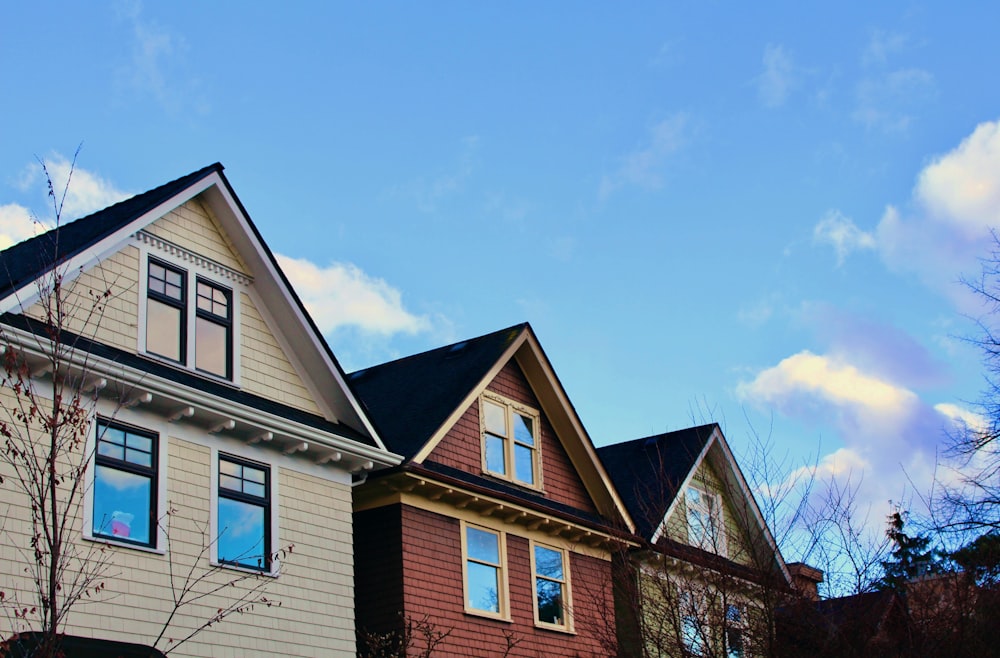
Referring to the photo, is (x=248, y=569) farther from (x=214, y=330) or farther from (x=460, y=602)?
(x=460, y=602)

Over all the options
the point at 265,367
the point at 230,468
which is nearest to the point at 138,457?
the point at 230,468

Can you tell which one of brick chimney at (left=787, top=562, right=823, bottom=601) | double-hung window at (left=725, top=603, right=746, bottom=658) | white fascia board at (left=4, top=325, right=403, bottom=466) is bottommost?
double-hung window at (left=725, top=603, right=746, bottom=658)

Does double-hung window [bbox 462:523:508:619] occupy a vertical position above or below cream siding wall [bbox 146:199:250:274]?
below

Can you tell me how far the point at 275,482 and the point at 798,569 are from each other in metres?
8.05

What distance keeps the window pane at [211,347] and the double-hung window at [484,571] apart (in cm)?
590

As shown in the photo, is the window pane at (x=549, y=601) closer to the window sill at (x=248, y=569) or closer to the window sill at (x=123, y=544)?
the window sill at (x=248, y=569)

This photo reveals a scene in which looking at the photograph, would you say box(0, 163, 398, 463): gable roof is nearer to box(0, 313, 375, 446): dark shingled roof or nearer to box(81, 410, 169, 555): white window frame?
box(0, 313, 375, 446): dark shingled roof

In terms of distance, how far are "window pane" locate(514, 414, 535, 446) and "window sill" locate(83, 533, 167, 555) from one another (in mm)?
9750

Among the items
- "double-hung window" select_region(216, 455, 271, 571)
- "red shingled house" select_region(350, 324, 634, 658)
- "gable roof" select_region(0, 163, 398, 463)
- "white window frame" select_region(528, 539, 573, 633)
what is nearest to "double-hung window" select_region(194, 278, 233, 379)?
"gable roof" select_region(0, 163, 398, 463)

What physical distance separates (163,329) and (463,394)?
6718 millimetres

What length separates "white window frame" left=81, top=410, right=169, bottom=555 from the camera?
1419cm

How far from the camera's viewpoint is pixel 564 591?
23.3 meters

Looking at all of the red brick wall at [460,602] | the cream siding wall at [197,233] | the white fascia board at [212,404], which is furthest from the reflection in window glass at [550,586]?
the cream siding wall at [197,233]

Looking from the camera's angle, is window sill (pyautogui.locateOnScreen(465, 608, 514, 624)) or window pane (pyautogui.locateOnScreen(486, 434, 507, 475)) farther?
window pane (pyautogui.locateOnScreen(486, 434, 507, 475))
